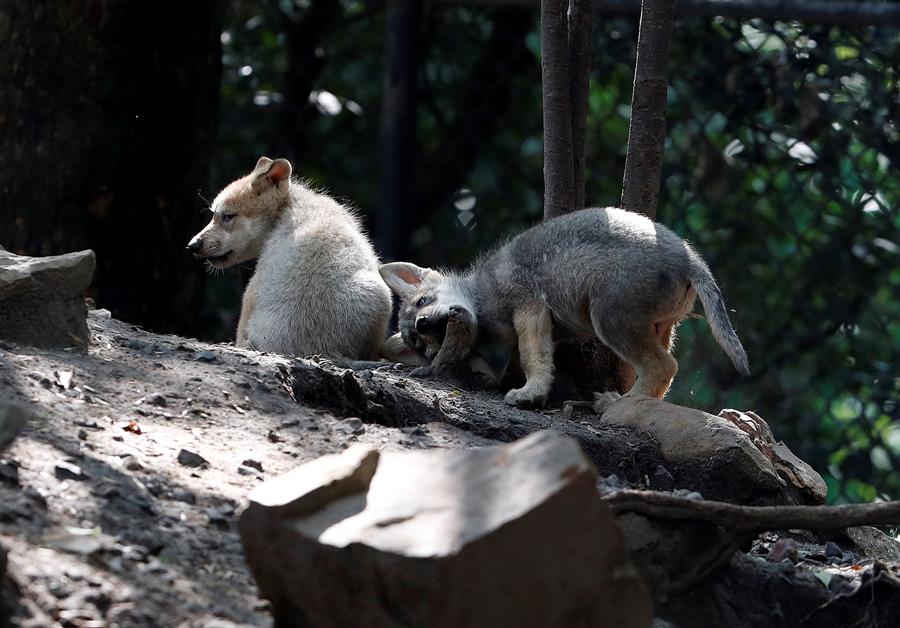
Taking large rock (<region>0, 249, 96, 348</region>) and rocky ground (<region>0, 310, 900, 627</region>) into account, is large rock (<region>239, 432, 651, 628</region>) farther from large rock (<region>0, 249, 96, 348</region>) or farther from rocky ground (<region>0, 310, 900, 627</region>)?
large rock (<region>0, 249, 96, 348</region>)

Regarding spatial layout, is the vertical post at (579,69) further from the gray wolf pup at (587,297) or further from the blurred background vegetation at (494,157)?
the blurred background vegetation at (494,157)

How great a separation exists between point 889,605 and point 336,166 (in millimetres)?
5756

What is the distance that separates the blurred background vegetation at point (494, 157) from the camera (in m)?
5.84

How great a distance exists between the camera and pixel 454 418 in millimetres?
3969

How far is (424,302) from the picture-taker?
5176 mm

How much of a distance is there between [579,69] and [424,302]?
1170 mm

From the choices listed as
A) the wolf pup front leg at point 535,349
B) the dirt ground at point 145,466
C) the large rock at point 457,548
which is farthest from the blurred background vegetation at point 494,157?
the large rock at point 457,548

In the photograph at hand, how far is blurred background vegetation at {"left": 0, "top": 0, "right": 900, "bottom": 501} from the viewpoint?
19.2ft

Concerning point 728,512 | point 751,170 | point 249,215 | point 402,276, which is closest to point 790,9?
point 751,170

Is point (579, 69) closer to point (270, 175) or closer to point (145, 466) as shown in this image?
point (270, 175)

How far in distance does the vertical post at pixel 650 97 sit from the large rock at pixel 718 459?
3.43 feet

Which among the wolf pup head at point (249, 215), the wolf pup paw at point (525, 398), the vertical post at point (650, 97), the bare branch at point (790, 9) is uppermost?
the bare branch at point (790, 9)

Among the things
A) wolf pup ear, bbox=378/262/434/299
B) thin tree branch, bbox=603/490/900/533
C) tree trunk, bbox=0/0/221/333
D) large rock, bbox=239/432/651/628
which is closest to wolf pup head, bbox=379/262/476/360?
wolf pup ear, bbox=378/262/434/299

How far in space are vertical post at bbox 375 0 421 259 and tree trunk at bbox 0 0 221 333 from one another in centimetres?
102
